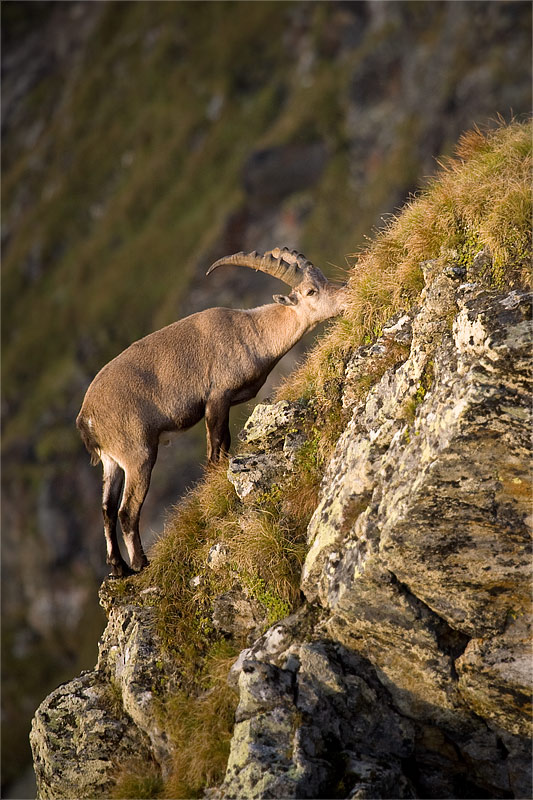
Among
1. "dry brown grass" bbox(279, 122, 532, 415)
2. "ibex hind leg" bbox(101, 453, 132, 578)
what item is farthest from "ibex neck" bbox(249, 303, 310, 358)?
"ibex hind leg" bbox(101, 453, 132, 578)

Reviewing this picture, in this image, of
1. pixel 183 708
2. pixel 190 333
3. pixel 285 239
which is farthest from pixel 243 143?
pixel 183 708

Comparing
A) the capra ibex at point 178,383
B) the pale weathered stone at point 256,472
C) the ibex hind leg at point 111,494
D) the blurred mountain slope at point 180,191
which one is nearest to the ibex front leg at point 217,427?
the capra ibex at point 178,383

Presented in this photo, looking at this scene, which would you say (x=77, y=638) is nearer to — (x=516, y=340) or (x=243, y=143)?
(x=243, y=143)

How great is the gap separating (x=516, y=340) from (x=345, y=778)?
181 inches

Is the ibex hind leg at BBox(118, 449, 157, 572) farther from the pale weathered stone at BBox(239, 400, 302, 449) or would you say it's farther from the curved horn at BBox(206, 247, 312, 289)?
the curved horn at BBox(206, 247, 312, 289)

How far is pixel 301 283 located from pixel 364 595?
6132 mm

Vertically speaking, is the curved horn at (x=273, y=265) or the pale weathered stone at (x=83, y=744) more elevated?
the curved horn at (x=273, y=265)

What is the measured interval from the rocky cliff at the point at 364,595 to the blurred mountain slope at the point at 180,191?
35516 mm

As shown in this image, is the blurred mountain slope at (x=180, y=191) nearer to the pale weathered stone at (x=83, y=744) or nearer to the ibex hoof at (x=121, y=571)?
the ibex hoof at (x=121, y=571)

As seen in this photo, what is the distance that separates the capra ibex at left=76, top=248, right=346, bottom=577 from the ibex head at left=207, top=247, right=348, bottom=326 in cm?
2

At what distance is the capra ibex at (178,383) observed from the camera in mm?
11609

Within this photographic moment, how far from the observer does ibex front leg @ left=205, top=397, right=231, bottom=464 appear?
11.7 meters

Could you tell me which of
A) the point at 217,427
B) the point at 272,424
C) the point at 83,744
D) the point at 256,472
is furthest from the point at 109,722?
the point at 272,424

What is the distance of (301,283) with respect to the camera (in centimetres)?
1287
